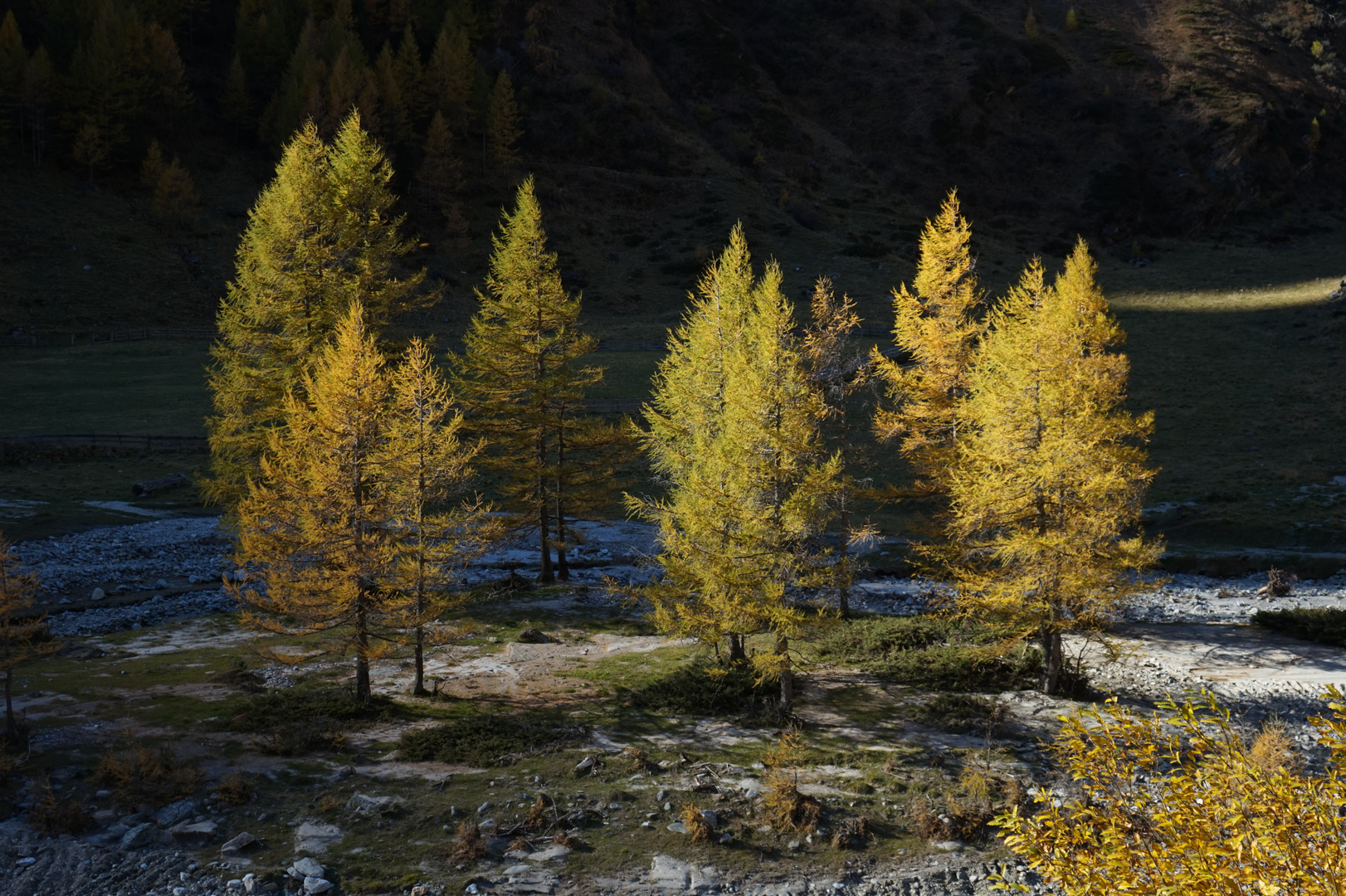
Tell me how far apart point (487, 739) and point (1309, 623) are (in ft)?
74.0

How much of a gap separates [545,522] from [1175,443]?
112 ft

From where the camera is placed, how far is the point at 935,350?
87.1 feet

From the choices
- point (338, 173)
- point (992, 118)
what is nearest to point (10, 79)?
point (338, 173)

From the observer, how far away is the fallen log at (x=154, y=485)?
3556 cm

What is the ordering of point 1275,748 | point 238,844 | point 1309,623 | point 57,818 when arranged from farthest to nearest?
point 1309,623 < point 1275,748 < point 57,818 < point 238,844

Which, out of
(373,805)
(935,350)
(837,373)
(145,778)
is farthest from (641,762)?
(935,350)

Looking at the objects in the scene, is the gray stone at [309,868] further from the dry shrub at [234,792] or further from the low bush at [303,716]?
the low bush at [303,716]

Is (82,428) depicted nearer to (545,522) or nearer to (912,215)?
(545,522)

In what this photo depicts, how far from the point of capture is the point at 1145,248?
89688 millimetres

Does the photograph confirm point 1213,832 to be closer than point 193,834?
Yes

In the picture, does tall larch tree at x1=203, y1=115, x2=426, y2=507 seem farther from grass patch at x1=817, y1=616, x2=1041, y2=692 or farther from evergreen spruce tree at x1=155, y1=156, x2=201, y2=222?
evergreen spruce tree at x1=155, y1=156, x2=201, y2=222

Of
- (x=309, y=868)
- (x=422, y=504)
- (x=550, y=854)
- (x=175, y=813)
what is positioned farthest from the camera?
(x=422, y=504)

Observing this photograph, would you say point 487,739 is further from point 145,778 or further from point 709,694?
point 145,778

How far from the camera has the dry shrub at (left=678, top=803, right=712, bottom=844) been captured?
13.7 m
